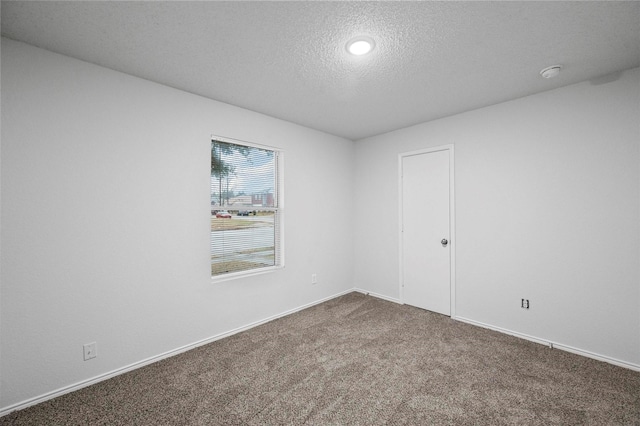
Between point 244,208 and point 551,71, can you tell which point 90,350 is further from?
point 551,71

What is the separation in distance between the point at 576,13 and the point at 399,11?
3.61ft

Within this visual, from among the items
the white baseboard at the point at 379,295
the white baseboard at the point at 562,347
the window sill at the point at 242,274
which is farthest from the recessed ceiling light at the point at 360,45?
the white baseboard at the point at 379,295

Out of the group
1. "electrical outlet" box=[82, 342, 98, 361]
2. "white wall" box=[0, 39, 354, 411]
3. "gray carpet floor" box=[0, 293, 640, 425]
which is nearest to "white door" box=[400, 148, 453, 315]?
"gray carpet floor" box=[0, 293, 640, 425]

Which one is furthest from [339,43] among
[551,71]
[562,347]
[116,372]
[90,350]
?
[562,347]

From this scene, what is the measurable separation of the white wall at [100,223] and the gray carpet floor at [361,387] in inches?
11.0

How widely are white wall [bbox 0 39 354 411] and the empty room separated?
0.01 m

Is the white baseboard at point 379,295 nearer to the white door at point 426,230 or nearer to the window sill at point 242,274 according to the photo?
the white door at point 426,230

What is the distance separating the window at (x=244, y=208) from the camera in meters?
3.02

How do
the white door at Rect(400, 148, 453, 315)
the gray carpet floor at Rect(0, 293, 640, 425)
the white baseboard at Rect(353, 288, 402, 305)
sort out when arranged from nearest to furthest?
the gray carpet floor at Rect(0, 293, 640, 425) → the white door at Rect(400, 148, 453, 315) → the white baseboard at Rect(353, 288, 402, 305)

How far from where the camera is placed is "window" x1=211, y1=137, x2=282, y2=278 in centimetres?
302

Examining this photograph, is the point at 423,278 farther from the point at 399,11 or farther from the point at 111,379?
the point at 111,379

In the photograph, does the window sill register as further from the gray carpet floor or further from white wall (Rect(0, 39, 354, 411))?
the gray carpet floor

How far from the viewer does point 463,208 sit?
11.0 feet

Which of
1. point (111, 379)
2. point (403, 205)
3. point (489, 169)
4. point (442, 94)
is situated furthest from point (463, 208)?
point (111, 379)
